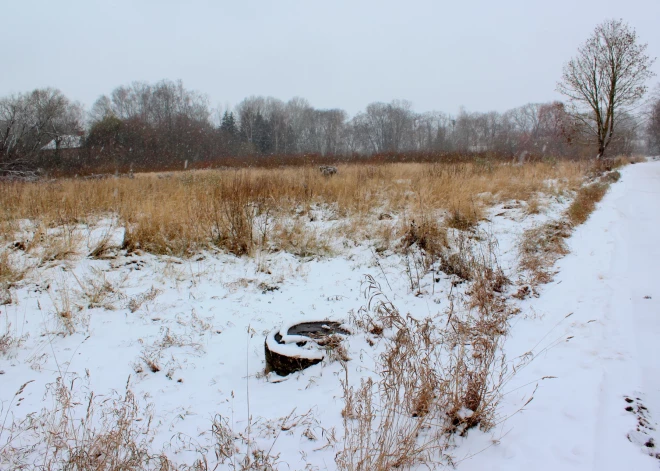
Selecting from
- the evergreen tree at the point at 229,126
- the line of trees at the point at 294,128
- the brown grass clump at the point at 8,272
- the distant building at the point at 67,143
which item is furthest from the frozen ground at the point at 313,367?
the evergreen tree at the point at 229,126

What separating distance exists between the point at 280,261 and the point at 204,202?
2230 millimetres

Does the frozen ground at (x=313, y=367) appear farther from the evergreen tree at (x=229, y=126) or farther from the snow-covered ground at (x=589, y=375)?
the evergreen tree at (x=229, y=126)

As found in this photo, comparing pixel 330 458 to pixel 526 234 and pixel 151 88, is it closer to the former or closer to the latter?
pixel 526 234

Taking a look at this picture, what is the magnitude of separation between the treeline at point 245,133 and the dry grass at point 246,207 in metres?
6.36

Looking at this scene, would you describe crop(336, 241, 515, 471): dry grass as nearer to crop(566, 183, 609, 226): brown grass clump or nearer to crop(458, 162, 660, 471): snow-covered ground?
crop(458, 162, 660, 471): snow-covered ground

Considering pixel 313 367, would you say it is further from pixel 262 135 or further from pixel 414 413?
pixel 262 135

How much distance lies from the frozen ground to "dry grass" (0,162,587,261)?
1.34 ft

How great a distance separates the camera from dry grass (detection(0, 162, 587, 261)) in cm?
486

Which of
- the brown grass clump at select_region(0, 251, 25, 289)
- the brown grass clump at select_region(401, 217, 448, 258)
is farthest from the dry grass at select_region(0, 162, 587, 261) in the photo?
the brown grass clump at select_region(401, 217, 448, 258)

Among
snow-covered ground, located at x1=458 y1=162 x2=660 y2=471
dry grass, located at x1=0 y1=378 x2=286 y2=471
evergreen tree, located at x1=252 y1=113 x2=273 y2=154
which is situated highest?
evergreen tree, located at x1=252 y1=113 x2=273 y2=154

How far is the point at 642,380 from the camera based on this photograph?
6.15 ft

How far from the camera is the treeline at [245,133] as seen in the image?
56.7 ft

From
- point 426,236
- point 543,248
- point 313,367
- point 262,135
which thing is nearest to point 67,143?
point 262,135

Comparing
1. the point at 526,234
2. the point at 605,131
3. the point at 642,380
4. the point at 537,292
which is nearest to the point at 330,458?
the point at 642,380
